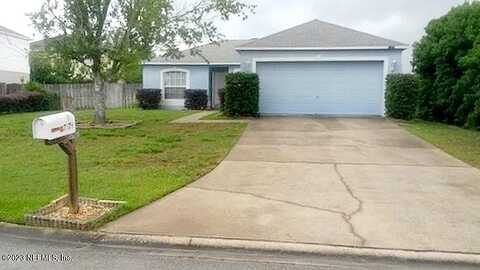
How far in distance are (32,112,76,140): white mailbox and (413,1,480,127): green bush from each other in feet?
46.5

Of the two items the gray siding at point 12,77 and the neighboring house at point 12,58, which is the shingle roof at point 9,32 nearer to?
the neighboring house at point 12,58

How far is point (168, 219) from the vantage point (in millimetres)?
5891

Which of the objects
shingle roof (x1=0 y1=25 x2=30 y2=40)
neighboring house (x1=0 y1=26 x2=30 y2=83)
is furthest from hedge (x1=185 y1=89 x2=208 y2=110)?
shingle roof (x1=0 y1=25 x2=30 y2=40)

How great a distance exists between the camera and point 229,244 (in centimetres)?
508

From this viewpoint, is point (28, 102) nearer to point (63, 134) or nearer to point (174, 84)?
point (174, 84)

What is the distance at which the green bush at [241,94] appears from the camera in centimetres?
1892

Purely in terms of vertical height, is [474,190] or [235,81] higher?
[235,81]

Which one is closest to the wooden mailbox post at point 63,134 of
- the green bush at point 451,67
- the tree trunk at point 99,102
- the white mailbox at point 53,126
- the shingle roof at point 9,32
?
the white mailbox at point 53,126

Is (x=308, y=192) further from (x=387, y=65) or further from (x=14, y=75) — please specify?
(x=14, y=75)

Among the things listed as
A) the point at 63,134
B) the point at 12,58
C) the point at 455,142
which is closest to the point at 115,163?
the point at 63,134

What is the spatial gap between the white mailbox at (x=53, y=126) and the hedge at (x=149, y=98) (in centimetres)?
2048

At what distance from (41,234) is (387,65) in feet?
55.7

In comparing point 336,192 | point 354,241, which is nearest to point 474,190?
point 336,192

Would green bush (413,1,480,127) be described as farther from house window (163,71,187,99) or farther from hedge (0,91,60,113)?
hedge (0,91,60,113)
